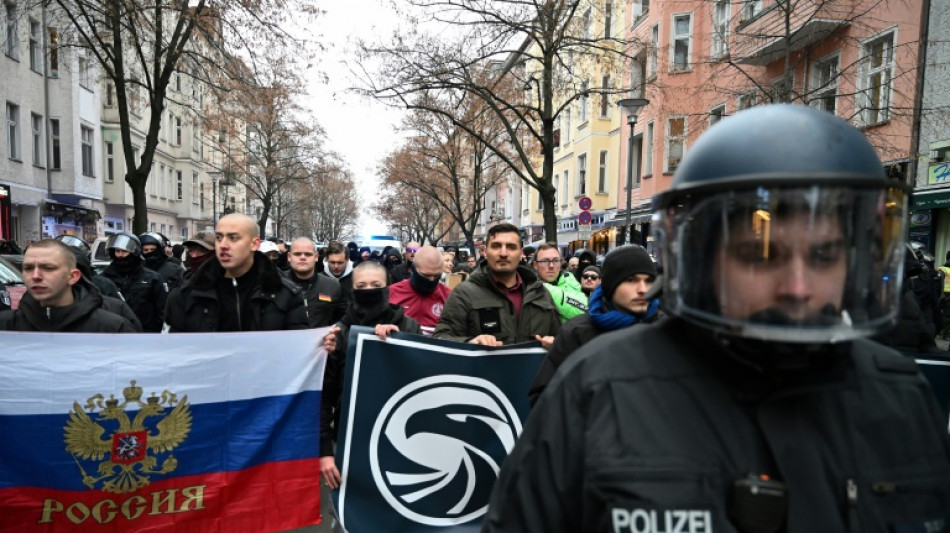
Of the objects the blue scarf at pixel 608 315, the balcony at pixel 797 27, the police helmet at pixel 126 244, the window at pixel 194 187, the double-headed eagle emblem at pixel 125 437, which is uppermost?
the balcony at pixel 797 27

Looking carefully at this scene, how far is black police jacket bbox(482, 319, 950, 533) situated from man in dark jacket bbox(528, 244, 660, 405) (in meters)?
1.70

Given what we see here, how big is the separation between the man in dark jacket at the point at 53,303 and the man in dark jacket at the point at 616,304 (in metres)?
2.59

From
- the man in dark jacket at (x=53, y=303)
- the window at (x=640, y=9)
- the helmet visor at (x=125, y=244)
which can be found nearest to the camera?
the man in dark jacket at (x=53, y=303)

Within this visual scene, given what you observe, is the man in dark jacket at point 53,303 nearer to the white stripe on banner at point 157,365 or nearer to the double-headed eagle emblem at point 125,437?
the white stripe on banner at point 157,365

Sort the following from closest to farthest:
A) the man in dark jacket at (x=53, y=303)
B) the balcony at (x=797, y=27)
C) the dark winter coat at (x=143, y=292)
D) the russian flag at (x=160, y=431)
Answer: the russian flag at (x=160, y=431), the man in dark jacket at (x=53, y=303), the dark winter coat at (x=143, y=292), the balcony at (x=797, y=27)

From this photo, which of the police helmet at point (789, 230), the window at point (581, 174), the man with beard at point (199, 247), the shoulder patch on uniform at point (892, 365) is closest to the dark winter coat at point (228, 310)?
the man with beard at point (199, 247)

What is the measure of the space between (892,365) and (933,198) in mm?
14631

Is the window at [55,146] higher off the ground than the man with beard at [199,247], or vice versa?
the window at [55,146]

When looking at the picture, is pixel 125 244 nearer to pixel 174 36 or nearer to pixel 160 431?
pixel 160 431

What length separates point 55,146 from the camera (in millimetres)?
25250

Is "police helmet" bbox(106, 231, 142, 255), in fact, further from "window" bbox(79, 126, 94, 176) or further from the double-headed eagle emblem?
"window" bbox(79, 126, 94, 176)

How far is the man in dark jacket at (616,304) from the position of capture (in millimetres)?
2949

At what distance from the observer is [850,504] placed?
104 cm

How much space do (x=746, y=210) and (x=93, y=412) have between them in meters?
3.35
